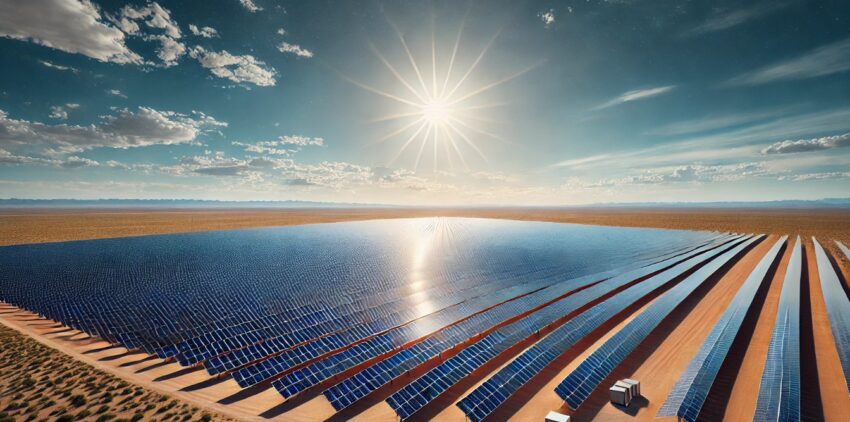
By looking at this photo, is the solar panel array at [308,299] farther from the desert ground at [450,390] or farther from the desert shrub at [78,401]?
the desert shrub at [78,401]

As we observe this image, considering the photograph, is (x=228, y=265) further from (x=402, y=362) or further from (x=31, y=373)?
(x=402, y=362)

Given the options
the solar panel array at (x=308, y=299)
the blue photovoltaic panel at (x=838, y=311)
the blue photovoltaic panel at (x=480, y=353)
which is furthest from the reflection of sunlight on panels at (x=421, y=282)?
the blue photovoltaic panel at (x=838, y=311)

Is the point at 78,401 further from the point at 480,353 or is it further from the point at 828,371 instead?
the point at 828,371

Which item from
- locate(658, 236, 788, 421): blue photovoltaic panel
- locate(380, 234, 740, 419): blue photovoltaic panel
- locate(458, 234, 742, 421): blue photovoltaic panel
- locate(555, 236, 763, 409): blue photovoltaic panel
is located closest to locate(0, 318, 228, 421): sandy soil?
locate(380, 234, 740, 419): blue photovoltaic panel

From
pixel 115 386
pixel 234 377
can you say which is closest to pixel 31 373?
pixel 115 386

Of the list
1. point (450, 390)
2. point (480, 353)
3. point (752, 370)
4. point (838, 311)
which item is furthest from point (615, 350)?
point (838, 311)

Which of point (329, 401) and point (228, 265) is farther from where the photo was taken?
point (228, 265)

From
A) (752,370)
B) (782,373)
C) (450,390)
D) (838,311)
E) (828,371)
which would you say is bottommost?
(450,390)
